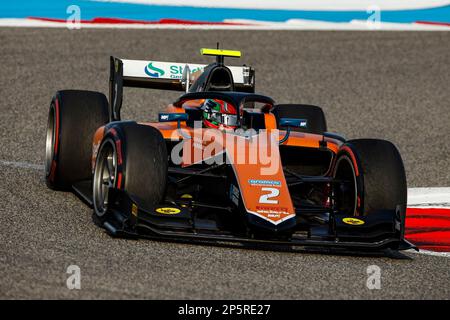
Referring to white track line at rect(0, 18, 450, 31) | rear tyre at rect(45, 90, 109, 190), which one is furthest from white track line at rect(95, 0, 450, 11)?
rear tyre at rect(45, 90, 109, 190)

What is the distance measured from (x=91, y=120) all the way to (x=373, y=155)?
282 centimetres

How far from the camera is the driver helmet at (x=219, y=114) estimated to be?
909 centimetres

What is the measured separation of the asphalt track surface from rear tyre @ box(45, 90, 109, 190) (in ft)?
0.71

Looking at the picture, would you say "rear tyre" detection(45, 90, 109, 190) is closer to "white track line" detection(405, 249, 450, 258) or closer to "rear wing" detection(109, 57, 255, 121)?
"rear wing" detection(109, 57, 255, 121)

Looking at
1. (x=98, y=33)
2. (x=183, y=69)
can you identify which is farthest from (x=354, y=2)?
(x=183, y=69)

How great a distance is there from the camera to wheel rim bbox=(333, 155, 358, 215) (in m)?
8.45

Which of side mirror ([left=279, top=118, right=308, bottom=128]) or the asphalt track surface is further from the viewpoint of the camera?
side mirror ([left=279, top=118, right=308, bottom=128])

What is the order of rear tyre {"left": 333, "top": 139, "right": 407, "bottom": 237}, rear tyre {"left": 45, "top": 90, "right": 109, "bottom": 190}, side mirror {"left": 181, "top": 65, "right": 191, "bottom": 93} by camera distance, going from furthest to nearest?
side mirror {"left": 181, "top": 65, "right": 191, "bottom": 93} → rear tyre {"left": 45, "top": 90, "right": 109, "bottom": 190} → rear tyre {"left": 333, "top": 139, "right": 407, "bottom": 237}

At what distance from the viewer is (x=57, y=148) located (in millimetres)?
9562

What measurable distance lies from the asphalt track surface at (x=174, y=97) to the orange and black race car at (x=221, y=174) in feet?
0.59

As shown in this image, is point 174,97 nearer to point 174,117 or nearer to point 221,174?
point 174,117

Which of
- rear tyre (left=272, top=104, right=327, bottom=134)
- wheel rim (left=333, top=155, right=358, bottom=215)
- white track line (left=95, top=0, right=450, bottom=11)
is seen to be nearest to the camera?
wheel rim (left=333, top=155, right=358, bottom=215)

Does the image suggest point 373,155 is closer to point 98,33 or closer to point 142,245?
point 142,245

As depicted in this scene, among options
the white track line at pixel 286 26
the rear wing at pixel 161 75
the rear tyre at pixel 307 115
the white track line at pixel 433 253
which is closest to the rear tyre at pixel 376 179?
the white track line at pixel 433 253
